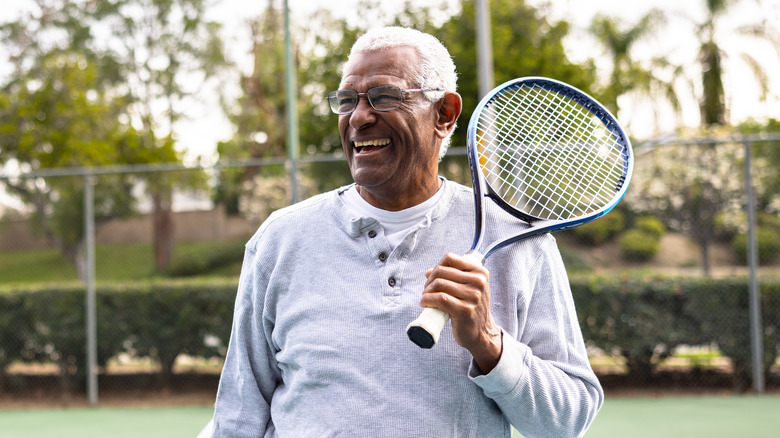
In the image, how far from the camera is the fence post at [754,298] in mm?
6473

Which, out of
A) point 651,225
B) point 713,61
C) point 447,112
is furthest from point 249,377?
point 713,61

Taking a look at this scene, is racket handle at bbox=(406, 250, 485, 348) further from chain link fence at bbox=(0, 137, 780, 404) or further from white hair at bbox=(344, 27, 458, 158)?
chain link fence at bbox=(0, 137, 780, 404)

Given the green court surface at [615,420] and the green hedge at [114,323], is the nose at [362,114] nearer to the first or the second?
the green court surface at [615,420]

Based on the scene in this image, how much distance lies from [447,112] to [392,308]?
477 millimetres

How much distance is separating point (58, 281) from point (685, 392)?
6064mm

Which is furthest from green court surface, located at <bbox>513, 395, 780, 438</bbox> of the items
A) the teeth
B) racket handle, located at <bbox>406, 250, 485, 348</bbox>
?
racket handle, located at <bbox>406, 250, 485, 348</bbox>

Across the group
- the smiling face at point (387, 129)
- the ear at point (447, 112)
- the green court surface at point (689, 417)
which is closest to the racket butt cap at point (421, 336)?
the smiling face at point (387, 129)

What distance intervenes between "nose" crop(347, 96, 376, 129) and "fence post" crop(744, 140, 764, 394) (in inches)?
229

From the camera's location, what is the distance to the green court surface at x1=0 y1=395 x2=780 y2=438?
5641 mm

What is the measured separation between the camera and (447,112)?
68.5 inches

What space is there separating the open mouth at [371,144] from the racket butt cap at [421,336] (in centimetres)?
46

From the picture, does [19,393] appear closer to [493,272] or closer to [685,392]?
[685,392]

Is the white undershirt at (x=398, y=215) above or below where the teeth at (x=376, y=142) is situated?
below

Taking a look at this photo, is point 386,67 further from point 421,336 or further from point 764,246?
point 764,246
